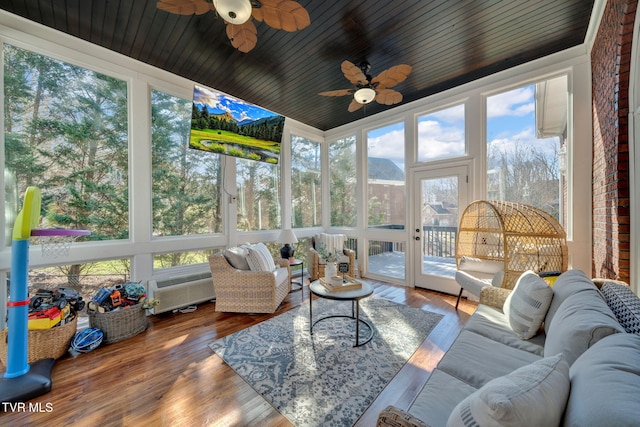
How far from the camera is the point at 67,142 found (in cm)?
270

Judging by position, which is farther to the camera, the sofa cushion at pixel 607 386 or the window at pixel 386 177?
the window at pixel 386 177

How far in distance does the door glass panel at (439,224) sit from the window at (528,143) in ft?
1.79

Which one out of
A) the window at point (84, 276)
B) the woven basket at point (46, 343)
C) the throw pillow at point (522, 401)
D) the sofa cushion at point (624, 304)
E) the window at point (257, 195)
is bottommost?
the woven basket at point (46, 343)

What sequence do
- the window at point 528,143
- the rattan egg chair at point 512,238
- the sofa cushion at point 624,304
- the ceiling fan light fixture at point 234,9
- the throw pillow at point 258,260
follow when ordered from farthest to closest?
1. the throw pillow at point 258,260
2. the window at point 528,143
3. the rattan egg chair at point 512,238
4. the ceiling fan light fixture at point 234,9
5. the sofa cushion at point 624,304

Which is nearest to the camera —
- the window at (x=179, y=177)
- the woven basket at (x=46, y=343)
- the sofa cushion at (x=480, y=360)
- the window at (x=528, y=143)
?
the sofa cushion at (x=480, y=360)

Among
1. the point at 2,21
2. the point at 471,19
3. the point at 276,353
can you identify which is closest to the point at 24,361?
the point at 276,353

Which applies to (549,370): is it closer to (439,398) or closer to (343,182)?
(439,398)

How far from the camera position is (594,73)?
263cm

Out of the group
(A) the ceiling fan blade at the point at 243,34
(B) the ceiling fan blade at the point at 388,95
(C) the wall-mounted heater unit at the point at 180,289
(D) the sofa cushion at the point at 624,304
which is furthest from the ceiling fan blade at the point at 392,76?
(C) the wall-mounted heater unit at the point at 180,289

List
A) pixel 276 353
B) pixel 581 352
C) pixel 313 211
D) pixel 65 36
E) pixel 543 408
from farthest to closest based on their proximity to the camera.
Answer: pixel 313 211, pixel 65 36, pixel 276 353, pixel 581 352, pixel 543 408

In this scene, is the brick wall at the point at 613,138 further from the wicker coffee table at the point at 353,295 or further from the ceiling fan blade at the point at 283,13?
the ceiling fan blade at the point at 283,13

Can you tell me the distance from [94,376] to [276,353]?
4.76 ft

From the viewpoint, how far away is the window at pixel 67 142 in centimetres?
244

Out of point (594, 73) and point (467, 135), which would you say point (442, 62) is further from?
point (594, 73)
